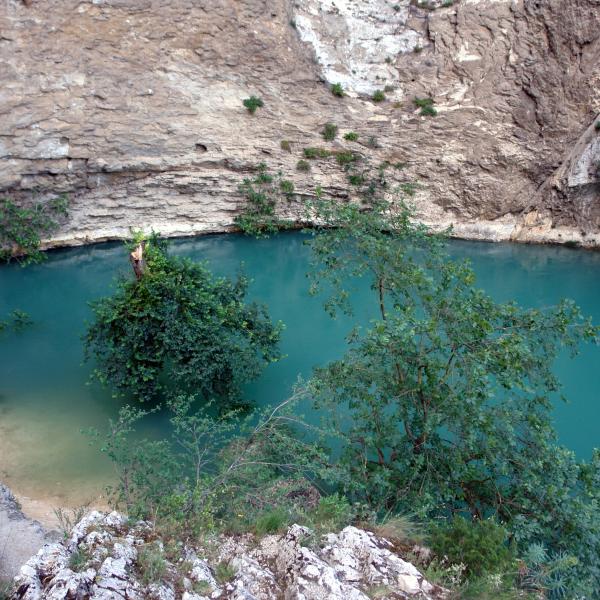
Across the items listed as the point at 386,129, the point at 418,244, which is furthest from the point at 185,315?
the point at 386,129

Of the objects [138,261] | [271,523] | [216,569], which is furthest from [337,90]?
[216,569]

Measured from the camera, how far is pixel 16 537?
5.08 metres

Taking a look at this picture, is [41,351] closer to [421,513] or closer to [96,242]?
[96,242]

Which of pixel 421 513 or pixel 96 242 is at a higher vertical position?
pixel 421 513

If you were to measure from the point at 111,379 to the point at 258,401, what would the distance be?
2297 mm

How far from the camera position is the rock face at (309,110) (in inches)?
549

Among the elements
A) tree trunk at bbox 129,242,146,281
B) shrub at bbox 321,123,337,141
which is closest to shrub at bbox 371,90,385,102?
shrub at bbox 321,123,337,141

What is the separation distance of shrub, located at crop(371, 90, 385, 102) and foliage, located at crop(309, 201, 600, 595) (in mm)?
11627

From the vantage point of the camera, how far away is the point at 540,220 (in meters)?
17.1

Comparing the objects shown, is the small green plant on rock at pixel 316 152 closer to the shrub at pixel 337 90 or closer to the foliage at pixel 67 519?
the shrub at pixel 337 90

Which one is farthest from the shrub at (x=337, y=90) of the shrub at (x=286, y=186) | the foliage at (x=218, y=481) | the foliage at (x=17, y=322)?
the foliage at (x=218, y=481)

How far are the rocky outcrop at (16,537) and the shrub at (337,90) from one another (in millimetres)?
14121

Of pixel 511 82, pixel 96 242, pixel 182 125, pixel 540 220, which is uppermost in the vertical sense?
pixel 511 82

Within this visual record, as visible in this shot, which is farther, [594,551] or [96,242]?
[96,242]
